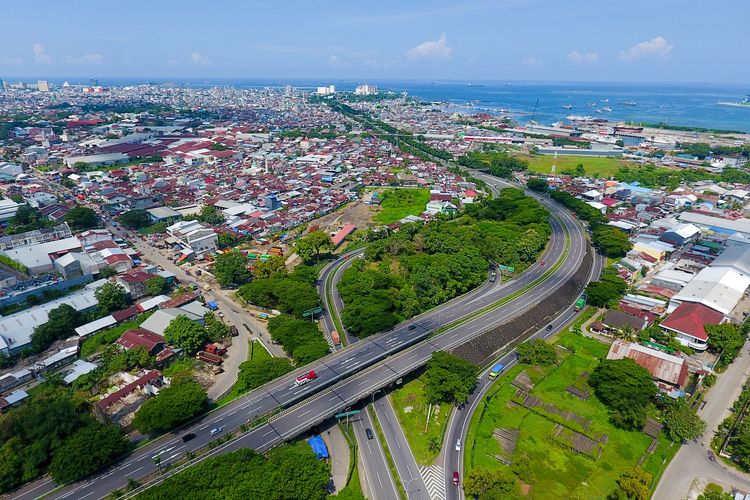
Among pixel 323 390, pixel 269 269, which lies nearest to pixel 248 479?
pixel 323 390

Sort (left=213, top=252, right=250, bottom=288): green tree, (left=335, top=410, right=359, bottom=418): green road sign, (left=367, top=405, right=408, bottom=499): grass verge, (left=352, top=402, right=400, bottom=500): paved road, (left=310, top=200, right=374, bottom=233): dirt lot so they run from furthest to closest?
(left=310, top=200, right=374, bottom=233): dirt lot < (left=213, top=252, right=250, bottom=288): green tree < (left=335, top=410, right=359, bottom=418): green road sign < (left=367, top=405, right=408, bottom=499): grass verge < (left=352, top=402, right=400, bottom=500): paved road

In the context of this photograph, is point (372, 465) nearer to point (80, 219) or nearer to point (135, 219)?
point (135, 219)

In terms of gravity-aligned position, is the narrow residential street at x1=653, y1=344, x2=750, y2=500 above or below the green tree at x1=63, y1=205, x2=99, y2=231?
below

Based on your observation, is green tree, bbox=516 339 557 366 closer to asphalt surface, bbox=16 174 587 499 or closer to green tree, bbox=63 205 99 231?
asphalt surface, bbox=16 174 587 499

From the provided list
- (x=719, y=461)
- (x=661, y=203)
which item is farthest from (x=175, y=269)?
(x=661, y=203)

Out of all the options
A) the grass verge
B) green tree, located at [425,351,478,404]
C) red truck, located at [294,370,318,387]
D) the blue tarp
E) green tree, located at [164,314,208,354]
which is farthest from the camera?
green tree, located at [164,314,208,354]

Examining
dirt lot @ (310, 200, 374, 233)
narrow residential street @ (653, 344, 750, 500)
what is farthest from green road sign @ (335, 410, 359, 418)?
dirt lot @ (310, 200, 374, 233)
